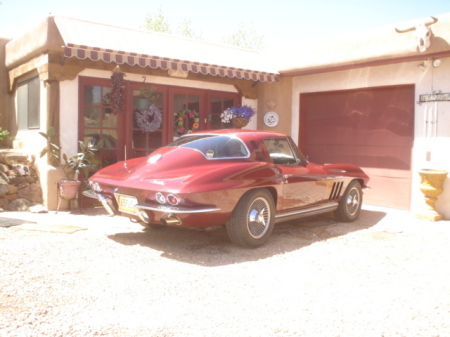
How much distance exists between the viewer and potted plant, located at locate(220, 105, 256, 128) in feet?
32.0

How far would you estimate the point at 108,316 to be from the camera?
3098 millimetres

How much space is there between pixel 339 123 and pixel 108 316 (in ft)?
24.4

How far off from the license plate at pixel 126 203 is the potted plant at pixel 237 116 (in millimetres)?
5063

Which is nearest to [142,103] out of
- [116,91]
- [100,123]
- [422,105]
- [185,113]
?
[116,91]

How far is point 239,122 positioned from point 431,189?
13.7ft

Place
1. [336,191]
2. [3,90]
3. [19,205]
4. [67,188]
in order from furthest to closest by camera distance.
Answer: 1. [3,90]
2. [19,205]
3. [67,188]
4. [336,191]

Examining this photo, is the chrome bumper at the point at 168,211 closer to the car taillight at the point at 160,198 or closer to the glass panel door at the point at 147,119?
the car taillight at the point at 160,198

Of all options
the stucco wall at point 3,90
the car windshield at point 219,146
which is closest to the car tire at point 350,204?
the car windshield at point 219,146

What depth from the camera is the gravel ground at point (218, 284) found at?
300 centimetres

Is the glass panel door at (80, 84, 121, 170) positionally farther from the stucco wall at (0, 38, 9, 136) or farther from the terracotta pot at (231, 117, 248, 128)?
the stucco wall at (0, 38, 9, 136)

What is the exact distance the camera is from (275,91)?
10.3 metres

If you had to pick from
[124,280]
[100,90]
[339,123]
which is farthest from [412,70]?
[124,280]

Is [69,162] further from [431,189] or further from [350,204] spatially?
[431,189]

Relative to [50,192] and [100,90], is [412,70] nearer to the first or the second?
[100,90]
